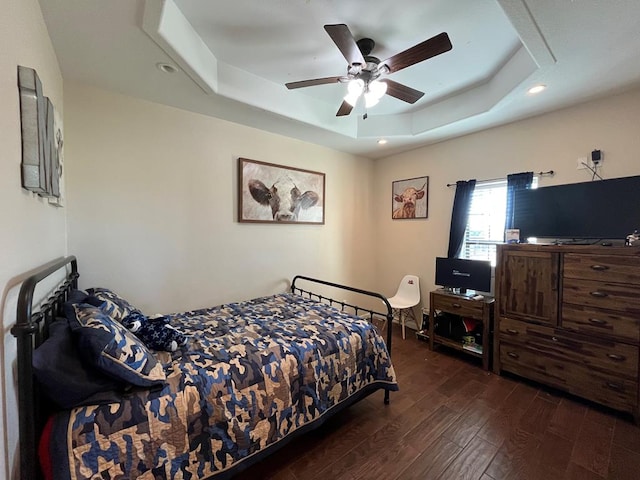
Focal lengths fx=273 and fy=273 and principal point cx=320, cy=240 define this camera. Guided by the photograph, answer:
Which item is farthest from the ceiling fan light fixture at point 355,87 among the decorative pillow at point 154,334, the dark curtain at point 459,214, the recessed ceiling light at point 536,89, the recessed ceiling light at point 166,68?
the decorative pillow at point 154,334

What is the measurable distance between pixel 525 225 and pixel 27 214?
3684 millimetres

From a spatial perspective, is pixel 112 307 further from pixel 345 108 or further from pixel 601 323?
pixel 601 323

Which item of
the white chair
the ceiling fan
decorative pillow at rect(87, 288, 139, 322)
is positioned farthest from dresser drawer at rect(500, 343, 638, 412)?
decorative pillow at rect(87, 288, 139, 322)

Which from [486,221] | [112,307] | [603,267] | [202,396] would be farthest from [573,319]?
[112,307]

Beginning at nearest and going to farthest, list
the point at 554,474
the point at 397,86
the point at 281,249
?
the point at 554,474 < the point at 397,86 < the point at 281,249

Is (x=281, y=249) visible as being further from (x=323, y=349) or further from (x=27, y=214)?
(x=27, y=214)

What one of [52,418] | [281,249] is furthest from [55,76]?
[281,249]

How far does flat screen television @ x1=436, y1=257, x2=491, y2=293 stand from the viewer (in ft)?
9.81

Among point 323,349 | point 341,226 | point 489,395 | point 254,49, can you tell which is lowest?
point 489,395

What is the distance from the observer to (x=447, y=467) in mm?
1647

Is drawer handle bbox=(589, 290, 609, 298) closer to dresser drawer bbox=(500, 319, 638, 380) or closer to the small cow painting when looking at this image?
dresser drawer bbox=(500, 319, 638, 380)

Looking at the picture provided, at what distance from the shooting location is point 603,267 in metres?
2.12

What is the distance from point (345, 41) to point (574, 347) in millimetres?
2927

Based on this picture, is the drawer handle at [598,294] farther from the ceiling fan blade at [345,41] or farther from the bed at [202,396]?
the ceiling fan blade at [345,41]
